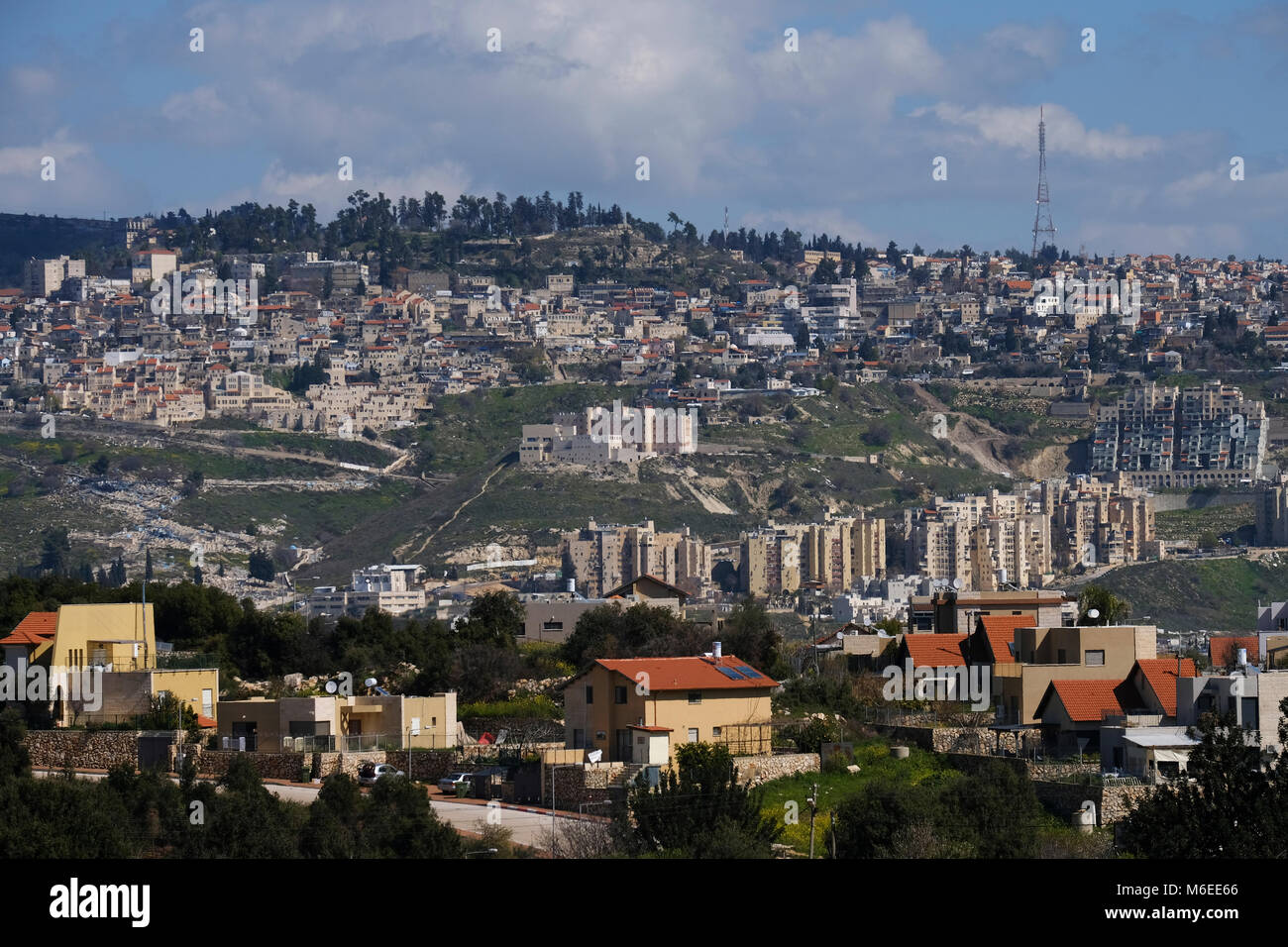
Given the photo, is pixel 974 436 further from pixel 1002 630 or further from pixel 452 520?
pixel 1002 630

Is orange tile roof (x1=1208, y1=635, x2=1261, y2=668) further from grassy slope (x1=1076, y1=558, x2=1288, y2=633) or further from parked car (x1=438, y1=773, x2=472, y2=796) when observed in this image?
grassy slope (x1=1076, y1=558, x2=1288, y2=633)

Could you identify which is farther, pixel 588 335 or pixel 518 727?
pixel 588 335

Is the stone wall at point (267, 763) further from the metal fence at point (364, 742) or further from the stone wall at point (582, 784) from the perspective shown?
the stone wall at point (582, 784)

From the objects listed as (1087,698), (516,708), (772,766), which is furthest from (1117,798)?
(516,708)

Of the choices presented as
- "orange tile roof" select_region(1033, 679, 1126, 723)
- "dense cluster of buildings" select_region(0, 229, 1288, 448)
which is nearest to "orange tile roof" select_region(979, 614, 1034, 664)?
"orange tile roof" select_region(1033, 679, 1126, 723)

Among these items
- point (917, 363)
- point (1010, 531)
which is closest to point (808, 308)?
point (917, 363)

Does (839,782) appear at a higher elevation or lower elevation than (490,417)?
lower
